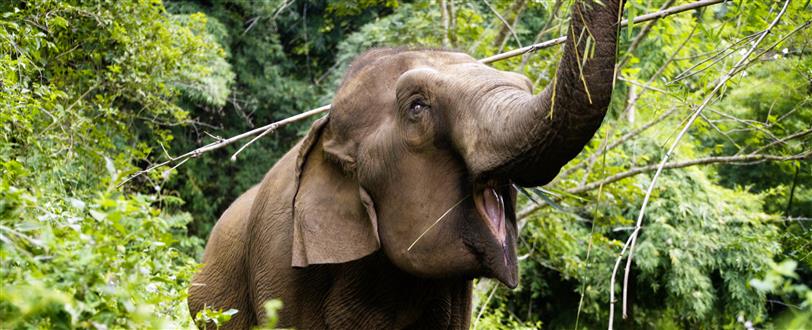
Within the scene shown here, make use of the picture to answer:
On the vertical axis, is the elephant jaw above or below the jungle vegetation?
above

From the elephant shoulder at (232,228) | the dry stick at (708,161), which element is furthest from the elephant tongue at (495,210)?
the elephant shoulder at (232,228)

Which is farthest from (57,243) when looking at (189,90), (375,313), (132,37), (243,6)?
(243,6)

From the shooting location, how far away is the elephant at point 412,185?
3953 millimetres

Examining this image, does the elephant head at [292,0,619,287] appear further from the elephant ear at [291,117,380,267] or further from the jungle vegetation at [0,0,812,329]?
the jungle vegetation at [0,0,812,329]

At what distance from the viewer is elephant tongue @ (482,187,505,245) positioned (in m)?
4.44

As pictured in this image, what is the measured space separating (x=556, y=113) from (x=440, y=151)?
35.4 inches

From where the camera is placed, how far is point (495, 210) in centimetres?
450

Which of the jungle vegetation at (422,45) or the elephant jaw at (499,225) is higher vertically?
the elephant jaw at (499,225)

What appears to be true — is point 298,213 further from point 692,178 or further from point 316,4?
point 316,4

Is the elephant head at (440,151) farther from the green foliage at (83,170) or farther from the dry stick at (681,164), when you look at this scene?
the dry stick at (681,164)

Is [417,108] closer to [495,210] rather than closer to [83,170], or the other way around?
[495,210]

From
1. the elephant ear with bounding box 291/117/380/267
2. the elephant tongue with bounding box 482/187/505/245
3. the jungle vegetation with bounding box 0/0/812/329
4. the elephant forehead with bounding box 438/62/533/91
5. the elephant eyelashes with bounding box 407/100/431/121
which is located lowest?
the jungle vegetation with bounding box 0/0/812/329

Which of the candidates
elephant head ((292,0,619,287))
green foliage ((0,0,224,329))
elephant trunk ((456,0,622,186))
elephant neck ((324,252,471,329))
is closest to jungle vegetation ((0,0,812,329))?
green foliage ((0,0,224,329))

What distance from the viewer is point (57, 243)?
319 cm
